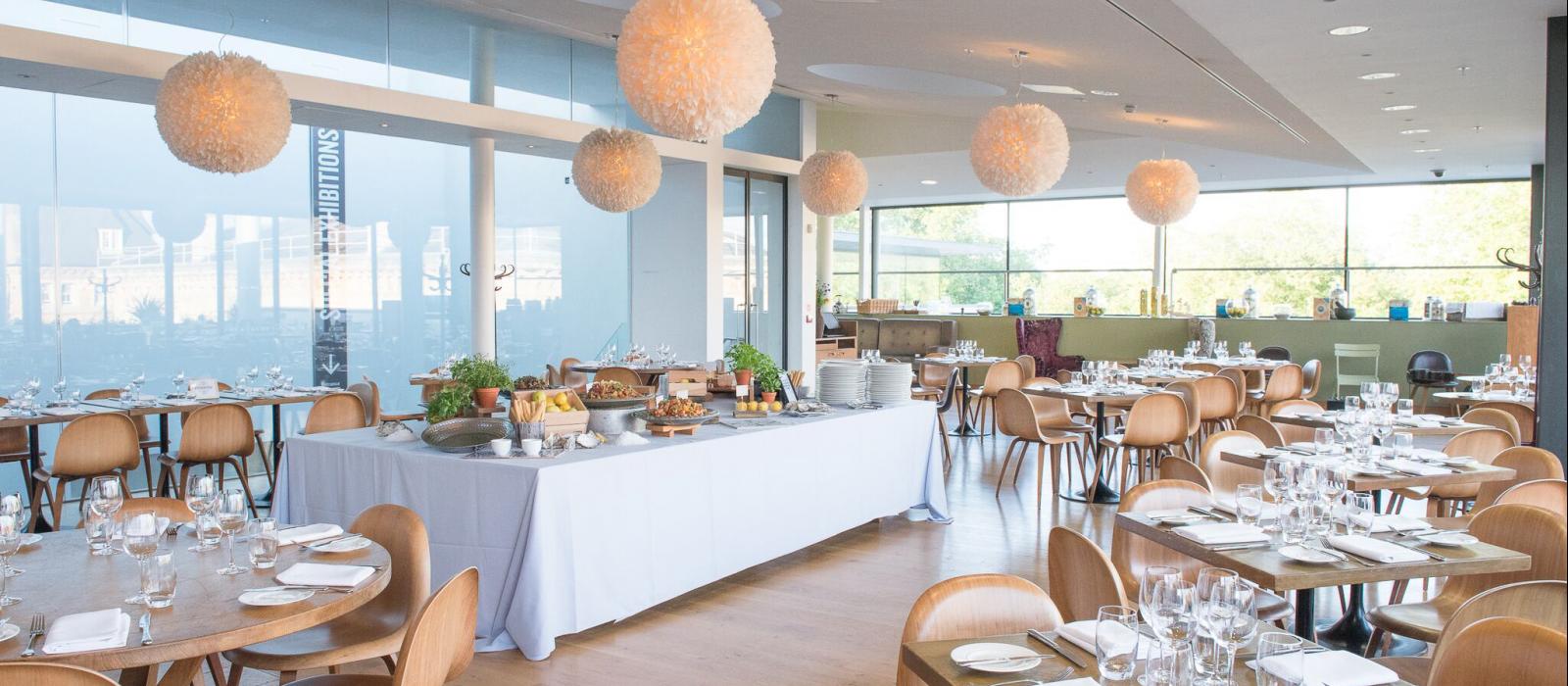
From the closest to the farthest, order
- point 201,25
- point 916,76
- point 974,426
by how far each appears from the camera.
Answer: point 201,25 < point 916,76 < point 974,426

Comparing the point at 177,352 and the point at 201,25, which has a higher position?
the point at 201,25

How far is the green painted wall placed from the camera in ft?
41.7

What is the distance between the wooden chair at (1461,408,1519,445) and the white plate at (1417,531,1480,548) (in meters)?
2.98

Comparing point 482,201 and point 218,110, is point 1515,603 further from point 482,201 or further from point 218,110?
point 482,201

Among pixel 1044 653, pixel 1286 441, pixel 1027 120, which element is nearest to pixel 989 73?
pixel 1027 120

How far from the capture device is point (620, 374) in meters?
9.40

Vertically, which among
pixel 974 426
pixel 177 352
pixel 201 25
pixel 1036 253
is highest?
pixel 201 25

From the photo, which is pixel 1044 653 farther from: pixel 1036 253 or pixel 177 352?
pixel 1036 253

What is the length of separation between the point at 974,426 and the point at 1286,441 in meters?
4.85

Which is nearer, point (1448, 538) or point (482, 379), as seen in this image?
point (1448, 538)

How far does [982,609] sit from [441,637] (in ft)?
4.41

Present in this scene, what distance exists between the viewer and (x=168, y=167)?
8.91 metres

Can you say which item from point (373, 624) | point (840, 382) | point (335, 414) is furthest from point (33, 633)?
point (840, 382)

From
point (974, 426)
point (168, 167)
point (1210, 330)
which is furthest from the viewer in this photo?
point (1210, 330)
